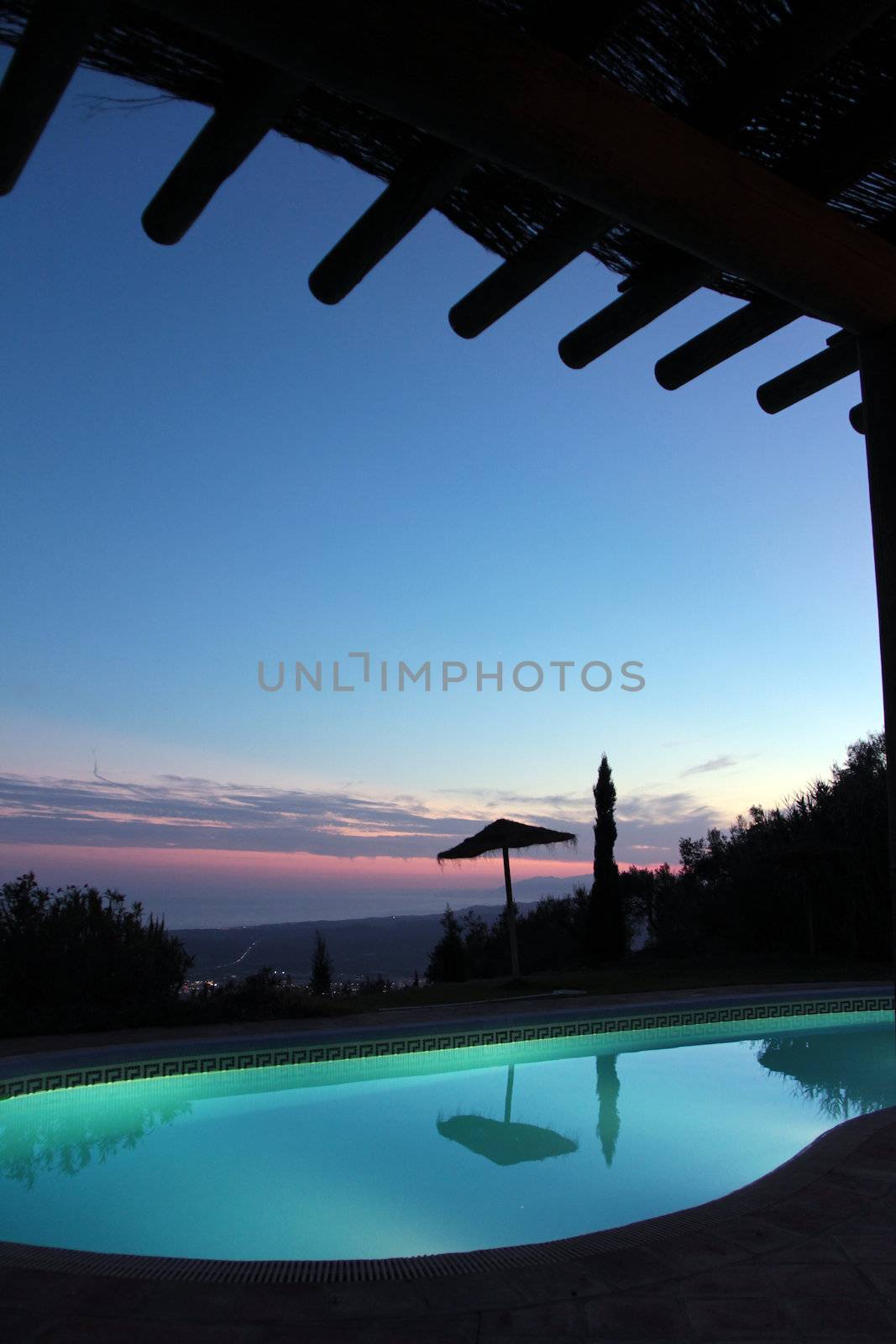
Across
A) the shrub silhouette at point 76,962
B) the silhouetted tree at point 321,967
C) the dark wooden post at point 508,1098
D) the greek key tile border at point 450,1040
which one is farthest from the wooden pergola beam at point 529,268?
the silhouetted tree at point 321,967

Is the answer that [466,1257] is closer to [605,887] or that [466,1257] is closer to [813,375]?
[813,375]

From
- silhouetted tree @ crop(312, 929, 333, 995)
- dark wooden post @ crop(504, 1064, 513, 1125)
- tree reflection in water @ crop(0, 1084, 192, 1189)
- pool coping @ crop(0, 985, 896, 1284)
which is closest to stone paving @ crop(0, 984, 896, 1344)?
pool coping @ crop(0, 985, 896, 1284)

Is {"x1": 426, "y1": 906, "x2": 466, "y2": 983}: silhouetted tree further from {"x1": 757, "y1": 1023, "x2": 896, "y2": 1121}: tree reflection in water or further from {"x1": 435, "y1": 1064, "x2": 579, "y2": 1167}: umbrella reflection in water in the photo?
{"x1": 435, "y1": 1064, "x2": 579, "y2": 1167}: umbrella reflection in water

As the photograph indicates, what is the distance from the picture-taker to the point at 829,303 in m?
1.90

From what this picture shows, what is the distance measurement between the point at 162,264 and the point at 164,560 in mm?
4137

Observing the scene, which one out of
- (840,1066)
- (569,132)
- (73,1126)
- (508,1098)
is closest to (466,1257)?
(569,132)

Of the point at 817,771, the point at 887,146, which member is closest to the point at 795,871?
the point at 817,771

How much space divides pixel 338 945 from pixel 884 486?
38.0m

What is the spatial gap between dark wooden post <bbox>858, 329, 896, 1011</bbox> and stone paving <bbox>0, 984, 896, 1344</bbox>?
1.34 metres

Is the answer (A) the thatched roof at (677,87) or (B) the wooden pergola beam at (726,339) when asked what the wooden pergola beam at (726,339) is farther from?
(A) the thatched roof at (677,87)

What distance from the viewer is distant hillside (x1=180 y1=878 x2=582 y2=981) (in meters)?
11.5

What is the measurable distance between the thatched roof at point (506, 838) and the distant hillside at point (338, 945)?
9.02ft

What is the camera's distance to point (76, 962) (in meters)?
9.27

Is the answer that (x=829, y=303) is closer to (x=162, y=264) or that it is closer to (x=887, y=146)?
(x=887, y=146)
